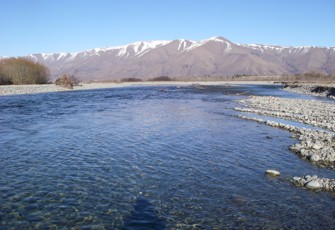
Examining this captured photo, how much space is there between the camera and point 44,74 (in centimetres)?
9369

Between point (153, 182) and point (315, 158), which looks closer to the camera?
point (153, 182)

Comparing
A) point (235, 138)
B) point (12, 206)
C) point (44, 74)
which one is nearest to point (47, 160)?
point (12, 206)

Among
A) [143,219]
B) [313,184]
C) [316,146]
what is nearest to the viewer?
[143,219]

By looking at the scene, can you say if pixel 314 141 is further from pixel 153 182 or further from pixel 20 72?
pixel 20 72

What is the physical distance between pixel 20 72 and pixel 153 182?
3164 inches

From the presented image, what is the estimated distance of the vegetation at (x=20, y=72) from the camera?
260 ft

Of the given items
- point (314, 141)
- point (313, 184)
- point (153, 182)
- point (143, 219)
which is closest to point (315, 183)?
point (313, 184)

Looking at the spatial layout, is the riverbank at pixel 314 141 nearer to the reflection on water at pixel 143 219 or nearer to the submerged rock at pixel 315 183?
the submerged rock at pixel 315 183

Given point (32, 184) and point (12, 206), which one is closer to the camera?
point (12, 206)

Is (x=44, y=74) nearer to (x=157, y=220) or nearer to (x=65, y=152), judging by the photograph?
(x=65, y=152)

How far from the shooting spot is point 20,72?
82188 mm

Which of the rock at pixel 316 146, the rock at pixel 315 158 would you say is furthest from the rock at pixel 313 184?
the rock at pixel 316 146

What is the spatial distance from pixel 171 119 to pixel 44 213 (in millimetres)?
21301

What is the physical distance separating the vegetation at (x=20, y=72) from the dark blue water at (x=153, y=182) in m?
64.4
